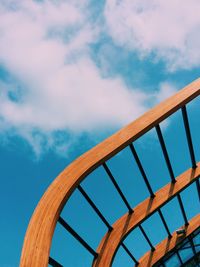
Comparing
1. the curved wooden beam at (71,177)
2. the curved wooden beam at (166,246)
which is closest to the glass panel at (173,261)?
the curved wooden beam at (166,246)

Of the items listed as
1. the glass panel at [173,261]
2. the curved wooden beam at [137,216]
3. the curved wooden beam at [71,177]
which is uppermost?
the glass panel at [173,261]

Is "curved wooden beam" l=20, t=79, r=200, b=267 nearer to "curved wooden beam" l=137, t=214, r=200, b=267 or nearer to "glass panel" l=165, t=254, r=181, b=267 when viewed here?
"curved wooden beam" l=137, t=214, r=200, b=267

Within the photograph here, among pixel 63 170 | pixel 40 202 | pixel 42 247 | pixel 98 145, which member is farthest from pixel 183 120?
pixel 42 247

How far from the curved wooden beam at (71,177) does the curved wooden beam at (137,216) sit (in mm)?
4739

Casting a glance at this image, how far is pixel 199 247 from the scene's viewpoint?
65.4ft

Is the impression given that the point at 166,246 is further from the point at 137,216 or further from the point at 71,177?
the point at 71,177

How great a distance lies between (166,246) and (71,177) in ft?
37.1

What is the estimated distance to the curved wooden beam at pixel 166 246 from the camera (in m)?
16.8

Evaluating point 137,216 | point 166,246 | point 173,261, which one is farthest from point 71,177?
point 173,261

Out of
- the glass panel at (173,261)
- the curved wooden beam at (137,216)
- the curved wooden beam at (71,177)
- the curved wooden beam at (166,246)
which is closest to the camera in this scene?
the curved wooden beam at (71,177)

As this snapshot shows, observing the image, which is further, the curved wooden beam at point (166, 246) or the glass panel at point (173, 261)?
the glass panel at point (173, 261)

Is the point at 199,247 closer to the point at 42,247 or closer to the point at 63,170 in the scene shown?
the point at 63,170

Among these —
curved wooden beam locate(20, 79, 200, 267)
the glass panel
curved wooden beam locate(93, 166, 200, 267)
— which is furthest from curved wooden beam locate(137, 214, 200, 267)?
curved wooden beam locate(20, 79, 200, 267)

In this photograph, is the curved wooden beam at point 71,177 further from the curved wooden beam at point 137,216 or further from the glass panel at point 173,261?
the glass panel at point 173,261
